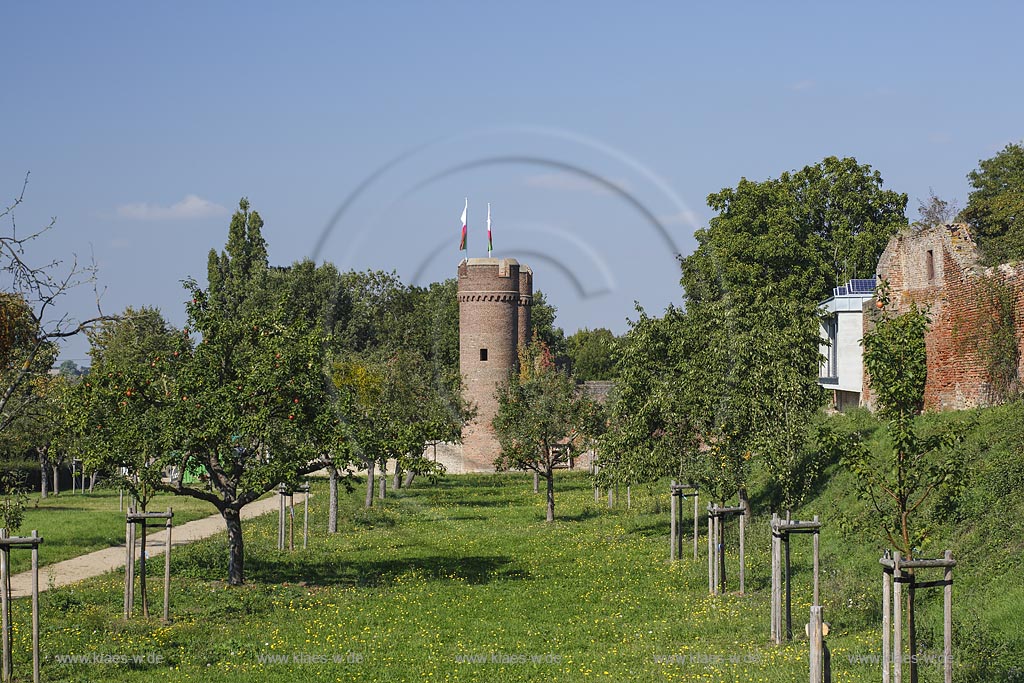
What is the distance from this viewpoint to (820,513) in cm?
3136

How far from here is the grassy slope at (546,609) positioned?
59.4 ft

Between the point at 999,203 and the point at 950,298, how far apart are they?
32496mm

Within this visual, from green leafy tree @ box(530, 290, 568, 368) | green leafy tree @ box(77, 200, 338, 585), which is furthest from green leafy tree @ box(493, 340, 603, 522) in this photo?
green leafy tree @ box(530, 290, 568, 368)

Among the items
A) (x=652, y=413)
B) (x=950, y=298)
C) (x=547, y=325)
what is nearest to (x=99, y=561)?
(x=652, y=413)

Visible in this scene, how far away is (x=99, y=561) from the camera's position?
106ft

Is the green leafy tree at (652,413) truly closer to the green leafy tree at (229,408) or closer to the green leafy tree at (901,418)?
the green leafy tree at (229,408)

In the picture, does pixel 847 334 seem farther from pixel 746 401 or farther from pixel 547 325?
pixel 547 325

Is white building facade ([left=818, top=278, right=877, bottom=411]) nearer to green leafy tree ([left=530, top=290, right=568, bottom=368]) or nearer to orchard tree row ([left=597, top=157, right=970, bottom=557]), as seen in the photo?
orchard tree row ([left=597, top=157, right=970, bottom=557])

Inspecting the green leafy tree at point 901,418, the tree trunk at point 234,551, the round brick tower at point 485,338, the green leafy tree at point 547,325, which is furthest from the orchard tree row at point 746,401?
the green leafy tree at point 547,325

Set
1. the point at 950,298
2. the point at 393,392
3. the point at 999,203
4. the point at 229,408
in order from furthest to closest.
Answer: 1. the point at 999,203
2. the point at 393,392
3. the point at 950,298
4. the point at 229,408

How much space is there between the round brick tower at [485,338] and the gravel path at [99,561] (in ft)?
92.9

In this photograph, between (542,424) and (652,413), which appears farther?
(542,424)

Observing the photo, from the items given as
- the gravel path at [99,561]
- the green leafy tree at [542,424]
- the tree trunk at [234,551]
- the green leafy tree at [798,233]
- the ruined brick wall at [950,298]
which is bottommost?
the gravel path at [99,561]

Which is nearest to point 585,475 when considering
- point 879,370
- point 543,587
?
point 543,587
